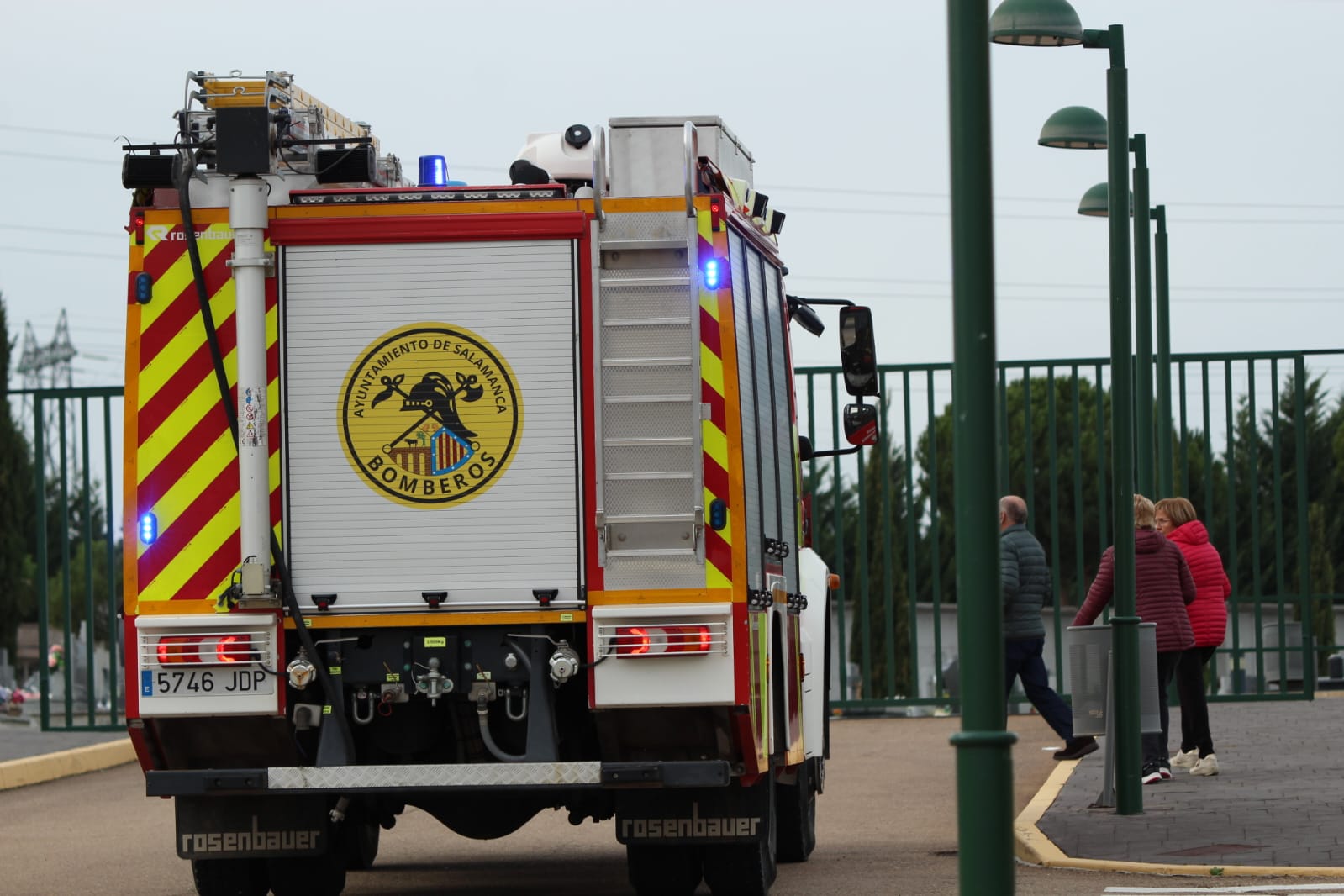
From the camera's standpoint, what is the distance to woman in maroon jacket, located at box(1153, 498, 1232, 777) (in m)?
14.1

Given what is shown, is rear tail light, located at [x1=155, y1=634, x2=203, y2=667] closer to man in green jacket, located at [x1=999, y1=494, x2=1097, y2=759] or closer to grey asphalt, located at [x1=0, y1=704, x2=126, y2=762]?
man in green jacket, located at [x1=999, y1=494, x2=1097, y2=759]

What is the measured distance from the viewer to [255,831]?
30.2 ft

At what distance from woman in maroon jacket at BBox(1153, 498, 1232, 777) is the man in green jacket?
1.20 metres

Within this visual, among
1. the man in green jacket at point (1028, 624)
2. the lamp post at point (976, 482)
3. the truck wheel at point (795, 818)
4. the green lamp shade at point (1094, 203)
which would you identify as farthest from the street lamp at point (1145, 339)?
the lamp post at point (976, 482)

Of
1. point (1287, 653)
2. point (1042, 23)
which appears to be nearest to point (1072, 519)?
point (1287, 653)

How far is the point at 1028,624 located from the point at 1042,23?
15.4ft

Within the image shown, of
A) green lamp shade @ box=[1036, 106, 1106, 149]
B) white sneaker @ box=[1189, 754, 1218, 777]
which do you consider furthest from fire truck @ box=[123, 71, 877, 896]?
green lamp shade @ box=[1036, 106, 1106, 149]

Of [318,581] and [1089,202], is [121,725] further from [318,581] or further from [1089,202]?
[318,581]

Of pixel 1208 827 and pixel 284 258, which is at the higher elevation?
pixel 284 258

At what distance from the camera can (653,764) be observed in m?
8.80

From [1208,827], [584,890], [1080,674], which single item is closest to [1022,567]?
[1080,674]

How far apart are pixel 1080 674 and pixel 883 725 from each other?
362 inches

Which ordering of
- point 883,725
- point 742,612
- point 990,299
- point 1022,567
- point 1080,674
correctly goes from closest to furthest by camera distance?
1. point 990,299
2. point 742,612
3. point 1080,674
4. point 1022,567
5. point 883,725

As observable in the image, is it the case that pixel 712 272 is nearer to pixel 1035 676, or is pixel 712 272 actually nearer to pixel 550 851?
pixel 550 851
